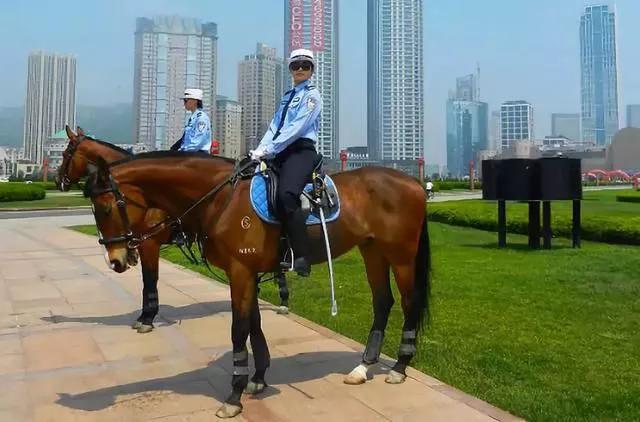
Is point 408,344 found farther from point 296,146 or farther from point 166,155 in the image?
point 166,155

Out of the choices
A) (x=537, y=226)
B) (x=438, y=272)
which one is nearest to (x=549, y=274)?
(x=438, y=272)

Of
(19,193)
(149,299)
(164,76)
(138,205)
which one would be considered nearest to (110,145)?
(138,205)

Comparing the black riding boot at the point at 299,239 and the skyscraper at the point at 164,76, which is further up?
the skyscraper at the point at 164,76

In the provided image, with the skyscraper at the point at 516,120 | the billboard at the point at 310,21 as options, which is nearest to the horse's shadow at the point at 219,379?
the billboard at the point at 310,21

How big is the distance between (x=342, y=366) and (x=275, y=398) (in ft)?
2.93

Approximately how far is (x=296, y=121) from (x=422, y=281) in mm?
1862

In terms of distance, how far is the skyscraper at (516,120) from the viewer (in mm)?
168375

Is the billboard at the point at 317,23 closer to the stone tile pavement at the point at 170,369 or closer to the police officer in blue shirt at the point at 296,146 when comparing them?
the stone tile pavement at the point at 170,369

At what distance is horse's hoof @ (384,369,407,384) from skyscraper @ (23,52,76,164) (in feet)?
440

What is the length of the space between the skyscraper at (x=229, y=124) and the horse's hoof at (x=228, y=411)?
18599mm

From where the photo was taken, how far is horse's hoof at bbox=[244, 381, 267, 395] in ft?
13.6

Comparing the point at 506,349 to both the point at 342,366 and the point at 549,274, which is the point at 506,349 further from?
the point at 549,274

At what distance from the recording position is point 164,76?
42.6m

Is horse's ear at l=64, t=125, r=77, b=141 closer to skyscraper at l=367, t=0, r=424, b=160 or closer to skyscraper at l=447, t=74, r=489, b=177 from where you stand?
skyscraper at l=367, t=0, r=424, b=160
